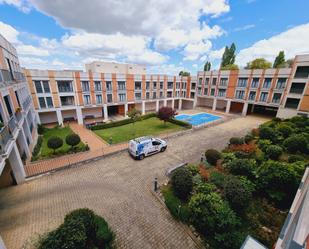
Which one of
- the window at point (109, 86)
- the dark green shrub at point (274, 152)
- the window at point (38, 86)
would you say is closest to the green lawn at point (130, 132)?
the window at point (109, 86)

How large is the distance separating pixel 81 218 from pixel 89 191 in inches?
182

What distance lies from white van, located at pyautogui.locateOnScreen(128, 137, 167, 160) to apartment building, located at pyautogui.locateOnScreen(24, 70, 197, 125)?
1785cm

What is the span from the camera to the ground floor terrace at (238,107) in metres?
32.5

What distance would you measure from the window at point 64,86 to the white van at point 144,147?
18835 mm

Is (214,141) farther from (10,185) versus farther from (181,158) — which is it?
(10,185)

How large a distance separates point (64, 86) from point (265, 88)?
38.1 m

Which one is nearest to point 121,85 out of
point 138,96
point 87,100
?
point 138,96

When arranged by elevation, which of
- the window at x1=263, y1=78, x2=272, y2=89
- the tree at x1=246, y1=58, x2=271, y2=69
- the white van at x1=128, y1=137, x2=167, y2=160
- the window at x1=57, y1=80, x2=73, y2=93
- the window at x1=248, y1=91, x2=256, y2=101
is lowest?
the white van at x1=128, y1=137, x2=167, y2=160

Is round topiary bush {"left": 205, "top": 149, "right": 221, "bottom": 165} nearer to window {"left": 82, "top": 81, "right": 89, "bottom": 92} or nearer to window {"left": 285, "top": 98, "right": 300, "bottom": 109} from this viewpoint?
window {"left": 285, "top": 98, "right": 300, "bottom": 109}

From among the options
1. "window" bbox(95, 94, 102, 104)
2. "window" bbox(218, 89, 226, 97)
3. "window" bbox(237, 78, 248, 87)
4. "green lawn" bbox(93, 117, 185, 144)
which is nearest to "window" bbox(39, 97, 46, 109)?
"window" bbox(95, 94, 102, 104)

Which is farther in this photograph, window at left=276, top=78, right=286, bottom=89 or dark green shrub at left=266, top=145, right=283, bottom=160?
window at left=276, top=78, right=286, bottom=89

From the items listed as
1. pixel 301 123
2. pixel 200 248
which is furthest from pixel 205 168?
pixel 301 123

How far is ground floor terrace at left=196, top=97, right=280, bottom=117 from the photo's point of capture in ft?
107

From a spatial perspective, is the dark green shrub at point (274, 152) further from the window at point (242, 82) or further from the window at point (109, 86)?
the window at point (109, 86)
